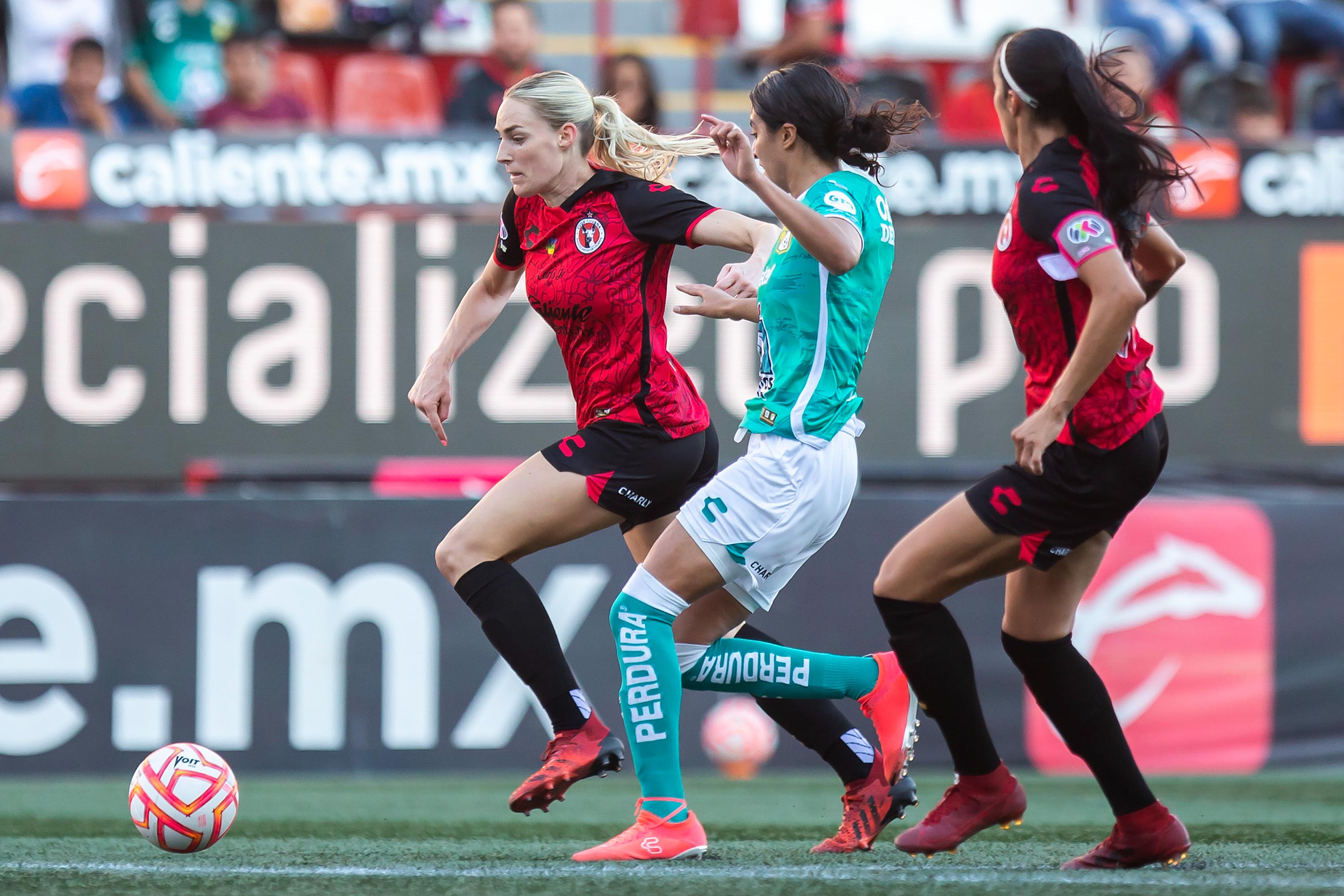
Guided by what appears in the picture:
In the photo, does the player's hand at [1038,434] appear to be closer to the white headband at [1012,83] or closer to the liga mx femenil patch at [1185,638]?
the white headband at [1012,83]

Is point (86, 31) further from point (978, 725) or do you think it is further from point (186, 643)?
point (978, 725)

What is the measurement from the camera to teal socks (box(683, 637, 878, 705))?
4.04 metres

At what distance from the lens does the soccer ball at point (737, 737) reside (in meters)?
7.43

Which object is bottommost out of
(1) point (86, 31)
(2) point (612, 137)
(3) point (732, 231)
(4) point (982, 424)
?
(4) point (982, 424)

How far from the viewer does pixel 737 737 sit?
24.4 feet

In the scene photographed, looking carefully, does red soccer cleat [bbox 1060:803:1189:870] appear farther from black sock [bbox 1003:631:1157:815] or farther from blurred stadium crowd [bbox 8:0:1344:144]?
blurred stadium crowd [bbox 8:0:1344:144]

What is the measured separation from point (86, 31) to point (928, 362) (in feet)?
19.5

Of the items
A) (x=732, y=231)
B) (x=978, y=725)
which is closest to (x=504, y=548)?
(x=732, y=231)

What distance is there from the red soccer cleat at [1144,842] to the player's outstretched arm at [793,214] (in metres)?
1.43

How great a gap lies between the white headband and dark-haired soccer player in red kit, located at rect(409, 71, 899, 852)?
2.28 ft

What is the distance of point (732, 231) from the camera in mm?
3967

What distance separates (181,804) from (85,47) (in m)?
5.57

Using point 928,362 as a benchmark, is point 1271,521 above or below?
below

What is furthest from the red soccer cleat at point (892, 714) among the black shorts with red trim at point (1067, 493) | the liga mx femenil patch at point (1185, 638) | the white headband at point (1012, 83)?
the liga mx femenil patch at point (1185, 638)
